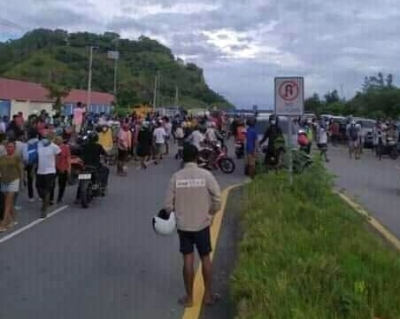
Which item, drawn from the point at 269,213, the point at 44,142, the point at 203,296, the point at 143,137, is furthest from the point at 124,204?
the point at 143,137

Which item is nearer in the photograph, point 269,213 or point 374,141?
point 269,213

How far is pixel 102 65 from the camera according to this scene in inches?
4063

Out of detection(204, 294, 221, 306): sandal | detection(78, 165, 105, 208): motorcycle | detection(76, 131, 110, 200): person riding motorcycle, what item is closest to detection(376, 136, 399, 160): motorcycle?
detection(76, 131, 110, 200): person riding motorcycle

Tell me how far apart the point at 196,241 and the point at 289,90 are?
807cm

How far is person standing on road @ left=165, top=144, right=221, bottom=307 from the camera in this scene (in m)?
7.11

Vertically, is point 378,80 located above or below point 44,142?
above

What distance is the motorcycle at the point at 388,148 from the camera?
35094 mm

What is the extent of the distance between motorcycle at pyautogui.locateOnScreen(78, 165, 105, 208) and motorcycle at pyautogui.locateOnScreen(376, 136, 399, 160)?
75.5 feet

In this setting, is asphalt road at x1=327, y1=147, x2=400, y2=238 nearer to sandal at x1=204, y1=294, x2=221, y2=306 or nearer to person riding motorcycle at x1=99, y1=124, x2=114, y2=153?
sandal at x1=204, y1=294, x2=221, y2=306

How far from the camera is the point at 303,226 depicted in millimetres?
9992

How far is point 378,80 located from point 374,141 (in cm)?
5420

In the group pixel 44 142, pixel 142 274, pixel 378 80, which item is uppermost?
pixel 378 80

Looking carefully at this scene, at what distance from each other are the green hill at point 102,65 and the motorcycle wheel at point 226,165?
53443 mm

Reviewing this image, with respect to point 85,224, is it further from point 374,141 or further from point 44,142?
point 374,141
